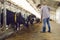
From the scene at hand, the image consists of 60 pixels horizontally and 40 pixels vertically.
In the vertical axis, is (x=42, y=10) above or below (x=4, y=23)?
above

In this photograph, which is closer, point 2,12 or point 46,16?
point 2,12

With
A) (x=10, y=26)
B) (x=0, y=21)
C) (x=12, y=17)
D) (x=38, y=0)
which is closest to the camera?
(x=0, y=21)

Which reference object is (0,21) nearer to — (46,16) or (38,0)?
(46,16)

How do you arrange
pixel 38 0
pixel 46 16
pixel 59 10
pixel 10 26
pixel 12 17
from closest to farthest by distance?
1. pixel 12 17
2. pixel 10 26
3. pixel 46 16
4. pixel 38 0
5. pixel 59 10

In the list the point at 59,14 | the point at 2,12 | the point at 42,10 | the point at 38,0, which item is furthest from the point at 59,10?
the point at 2,12

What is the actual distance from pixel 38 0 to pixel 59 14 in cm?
1432

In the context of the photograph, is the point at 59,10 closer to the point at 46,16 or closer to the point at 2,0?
the point at 46,16

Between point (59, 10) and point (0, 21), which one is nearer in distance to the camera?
point (0, 21)

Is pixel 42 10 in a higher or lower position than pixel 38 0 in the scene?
lower

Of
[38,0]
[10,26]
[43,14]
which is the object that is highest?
[38,0]

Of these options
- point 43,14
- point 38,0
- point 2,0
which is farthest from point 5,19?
point 38,0

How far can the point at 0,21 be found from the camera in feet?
18.9

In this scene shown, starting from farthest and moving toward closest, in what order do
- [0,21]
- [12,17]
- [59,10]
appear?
[59,10]
[12,17]
[0,21]

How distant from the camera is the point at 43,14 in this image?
755cm
